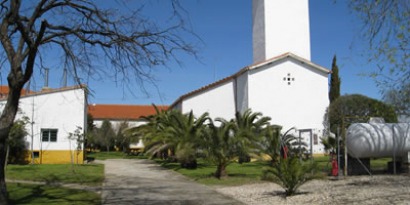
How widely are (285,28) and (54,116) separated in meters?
20.5

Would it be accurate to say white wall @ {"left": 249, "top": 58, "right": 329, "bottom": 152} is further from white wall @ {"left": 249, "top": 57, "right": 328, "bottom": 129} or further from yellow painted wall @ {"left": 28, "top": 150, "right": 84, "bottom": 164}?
yellow painted wall @ {"left": 28, "top": 150, "right": 84, "bottom": 164}

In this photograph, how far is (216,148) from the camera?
1909 centimetres

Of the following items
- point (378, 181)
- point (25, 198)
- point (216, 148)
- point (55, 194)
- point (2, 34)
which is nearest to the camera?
point (2, 34)

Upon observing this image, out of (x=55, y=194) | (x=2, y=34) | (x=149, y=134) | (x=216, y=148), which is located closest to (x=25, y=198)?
(x=55, y=194)

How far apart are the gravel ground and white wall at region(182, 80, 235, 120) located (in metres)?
22.5

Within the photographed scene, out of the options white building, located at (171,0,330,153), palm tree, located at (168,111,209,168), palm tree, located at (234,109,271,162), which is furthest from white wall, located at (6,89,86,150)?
white building, located at (171,0,330,153)

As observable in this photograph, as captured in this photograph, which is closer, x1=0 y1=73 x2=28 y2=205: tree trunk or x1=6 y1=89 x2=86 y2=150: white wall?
x1=0 y1=73 x2=28 y2=205: tree trunk

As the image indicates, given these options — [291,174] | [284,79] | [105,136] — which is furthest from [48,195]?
[105,136]

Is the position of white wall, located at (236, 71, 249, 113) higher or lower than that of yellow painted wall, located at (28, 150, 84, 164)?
higher

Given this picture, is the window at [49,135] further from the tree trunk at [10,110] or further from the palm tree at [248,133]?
the tree trunk at [10,110]

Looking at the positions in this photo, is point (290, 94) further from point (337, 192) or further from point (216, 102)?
point (337, 192)

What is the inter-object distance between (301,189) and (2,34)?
1006 centimetres

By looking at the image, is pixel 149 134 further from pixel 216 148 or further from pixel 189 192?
pixel 189 192

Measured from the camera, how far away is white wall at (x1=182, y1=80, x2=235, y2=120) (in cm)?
3959
